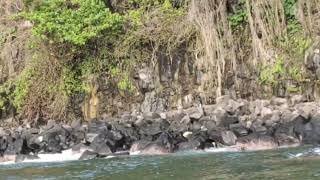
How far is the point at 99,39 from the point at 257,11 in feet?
14.1

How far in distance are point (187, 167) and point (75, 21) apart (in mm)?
6631

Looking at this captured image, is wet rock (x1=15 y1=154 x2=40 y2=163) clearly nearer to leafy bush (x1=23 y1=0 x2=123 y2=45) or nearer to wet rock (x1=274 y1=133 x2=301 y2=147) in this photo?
leafy bush (x1=23 y1=0 x2=123 y2=45)

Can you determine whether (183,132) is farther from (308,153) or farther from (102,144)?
(308,153)

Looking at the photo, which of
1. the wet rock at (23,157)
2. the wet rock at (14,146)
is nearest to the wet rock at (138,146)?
the wet rock at (23,157)

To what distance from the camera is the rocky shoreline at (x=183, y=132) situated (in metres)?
12.4

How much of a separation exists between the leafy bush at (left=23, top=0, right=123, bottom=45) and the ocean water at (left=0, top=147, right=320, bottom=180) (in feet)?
13.1

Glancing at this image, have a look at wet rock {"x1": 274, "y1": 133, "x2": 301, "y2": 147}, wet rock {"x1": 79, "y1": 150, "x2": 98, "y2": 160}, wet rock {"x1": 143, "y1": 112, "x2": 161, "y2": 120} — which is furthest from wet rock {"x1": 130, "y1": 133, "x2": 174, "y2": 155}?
wet rock {"x1": 274, "y1": 133, "x2": 301, "y2": 147}

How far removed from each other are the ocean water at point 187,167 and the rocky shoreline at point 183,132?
2.38 ft

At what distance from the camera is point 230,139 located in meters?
12.5

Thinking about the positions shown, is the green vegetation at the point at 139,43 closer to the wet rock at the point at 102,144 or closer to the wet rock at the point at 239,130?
the wet rock at the point at 239,130

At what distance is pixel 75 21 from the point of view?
50.5 feet

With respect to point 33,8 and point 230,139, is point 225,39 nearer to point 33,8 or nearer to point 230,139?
point 230,139

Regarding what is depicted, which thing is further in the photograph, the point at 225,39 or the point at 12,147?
Result: the point at 225,39

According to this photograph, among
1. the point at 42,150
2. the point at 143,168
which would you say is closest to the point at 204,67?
the point at 42,150
